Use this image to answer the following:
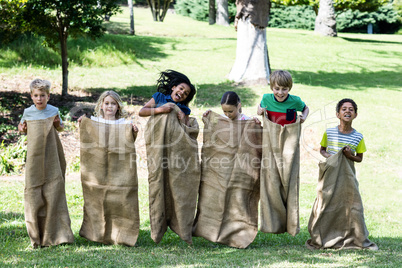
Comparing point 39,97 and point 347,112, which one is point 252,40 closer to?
point 347,112

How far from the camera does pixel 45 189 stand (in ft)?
16.5

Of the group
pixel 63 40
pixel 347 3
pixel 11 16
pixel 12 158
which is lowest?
pixel 12 158

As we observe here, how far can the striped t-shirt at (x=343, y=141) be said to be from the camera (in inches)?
201

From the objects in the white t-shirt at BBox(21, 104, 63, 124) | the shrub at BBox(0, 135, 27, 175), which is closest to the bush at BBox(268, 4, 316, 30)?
the shrub at BBox(0, 135, 27, 175)

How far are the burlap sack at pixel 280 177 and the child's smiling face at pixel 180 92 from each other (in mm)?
887

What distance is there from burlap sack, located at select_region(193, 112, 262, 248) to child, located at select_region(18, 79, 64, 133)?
165cm

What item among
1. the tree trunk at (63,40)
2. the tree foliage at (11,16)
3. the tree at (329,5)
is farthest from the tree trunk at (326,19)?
the tree foliage at (11,16)

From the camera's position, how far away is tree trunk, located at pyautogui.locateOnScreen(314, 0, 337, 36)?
2486 cm

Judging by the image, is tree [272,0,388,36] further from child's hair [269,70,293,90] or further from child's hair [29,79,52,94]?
child's hair [29,79,52,94]

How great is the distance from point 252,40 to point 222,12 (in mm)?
18109

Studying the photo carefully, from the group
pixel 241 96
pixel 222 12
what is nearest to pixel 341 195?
pixel 241 96

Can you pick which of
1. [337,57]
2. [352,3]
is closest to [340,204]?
[337,57]

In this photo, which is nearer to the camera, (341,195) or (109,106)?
(109,106)

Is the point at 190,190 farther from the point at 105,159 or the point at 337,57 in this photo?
the point at 337,57
